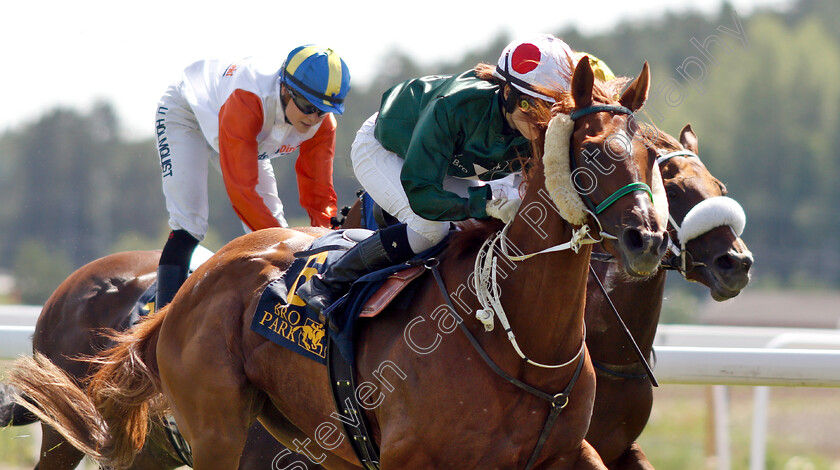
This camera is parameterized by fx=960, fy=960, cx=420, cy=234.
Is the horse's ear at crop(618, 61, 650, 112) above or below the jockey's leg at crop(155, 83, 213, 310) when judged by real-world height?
above

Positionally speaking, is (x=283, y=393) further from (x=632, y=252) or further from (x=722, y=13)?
(x=722, y=13)

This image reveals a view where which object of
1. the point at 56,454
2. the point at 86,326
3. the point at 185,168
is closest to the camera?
the point at 185,168

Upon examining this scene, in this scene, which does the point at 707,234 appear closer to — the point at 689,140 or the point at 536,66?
the point at 689,140

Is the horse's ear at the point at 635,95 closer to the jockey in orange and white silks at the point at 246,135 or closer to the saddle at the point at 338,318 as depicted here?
the saddle at the point at 338,318

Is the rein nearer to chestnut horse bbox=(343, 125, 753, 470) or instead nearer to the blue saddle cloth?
the blue saddle cloth

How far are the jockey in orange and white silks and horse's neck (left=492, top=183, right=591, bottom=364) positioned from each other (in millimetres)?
1723

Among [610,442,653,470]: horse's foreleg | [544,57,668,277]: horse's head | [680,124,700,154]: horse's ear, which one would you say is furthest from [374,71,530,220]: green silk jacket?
[610,442,653,470]: horse's foreleg

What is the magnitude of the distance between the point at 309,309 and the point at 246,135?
119cm

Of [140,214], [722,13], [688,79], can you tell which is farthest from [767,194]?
[688,79]

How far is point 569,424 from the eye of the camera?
125 inches

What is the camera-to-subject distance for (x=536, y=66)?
3.21 meters

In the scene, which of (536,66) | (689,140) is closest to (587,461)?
(536,66)

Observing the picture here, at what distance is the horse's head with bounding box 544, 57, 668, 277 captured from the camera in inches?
105

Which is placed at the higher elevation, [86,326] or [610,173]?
[610,173]
